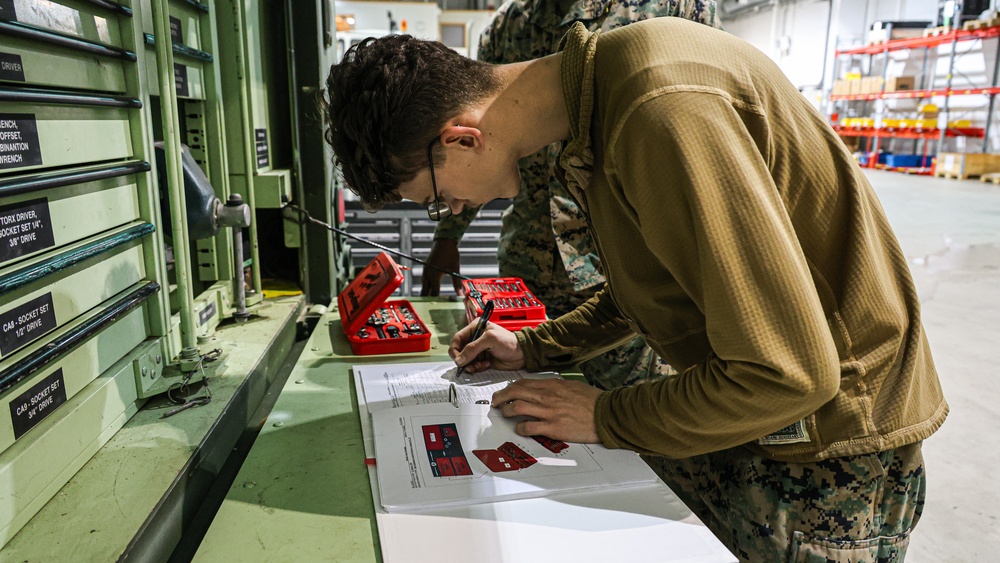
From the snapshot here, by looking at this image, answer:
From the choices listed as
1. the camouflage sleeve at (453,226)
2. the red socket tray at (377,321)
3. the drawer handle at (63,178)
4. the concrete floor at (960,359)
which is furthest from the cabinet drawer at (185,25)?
the concrete floor at (960,359)

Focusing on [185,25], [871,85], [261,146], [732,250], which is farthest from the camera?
[871,85]

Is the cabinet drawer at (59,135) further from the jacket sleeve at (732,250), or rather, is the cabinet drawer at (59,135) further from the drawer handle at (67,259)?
the jacket sleeve at (732,250)

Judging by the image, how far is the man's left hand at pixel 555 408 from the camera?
91cm

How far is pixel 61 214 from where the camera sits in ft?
2.64

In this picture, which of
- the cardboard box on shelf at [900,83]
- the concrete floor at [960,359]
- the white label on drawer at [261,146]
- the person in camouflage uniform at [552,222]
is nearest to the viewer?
the white label on drawer at [261,146]

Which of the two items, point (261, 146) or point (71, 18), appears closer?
point (71, 18)

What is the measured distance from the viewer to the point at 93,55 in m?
0.87

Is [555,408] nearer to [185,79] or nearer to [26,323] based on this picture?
[26,323]

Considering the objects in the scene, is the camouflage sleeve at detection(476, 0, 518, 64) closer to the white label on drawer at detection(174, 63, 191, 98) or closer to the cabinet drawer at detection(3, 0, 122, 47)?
the white label on drawer at detection(174, 63, 191, 98)

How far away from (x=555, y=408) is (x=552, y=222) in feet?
2.81

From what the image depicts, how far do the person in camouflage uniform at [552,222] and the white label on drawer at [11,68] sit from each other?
1.06 m

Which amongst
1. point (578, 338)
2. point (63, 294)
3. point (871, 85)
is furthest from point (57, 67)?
point (871, 85)

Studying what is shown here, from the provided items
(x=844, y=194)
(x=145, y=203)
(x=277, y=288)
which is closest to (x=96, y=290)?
(x=145, y=203)

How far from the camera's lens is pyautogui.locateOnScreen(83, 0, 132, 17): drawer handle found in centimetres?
86
